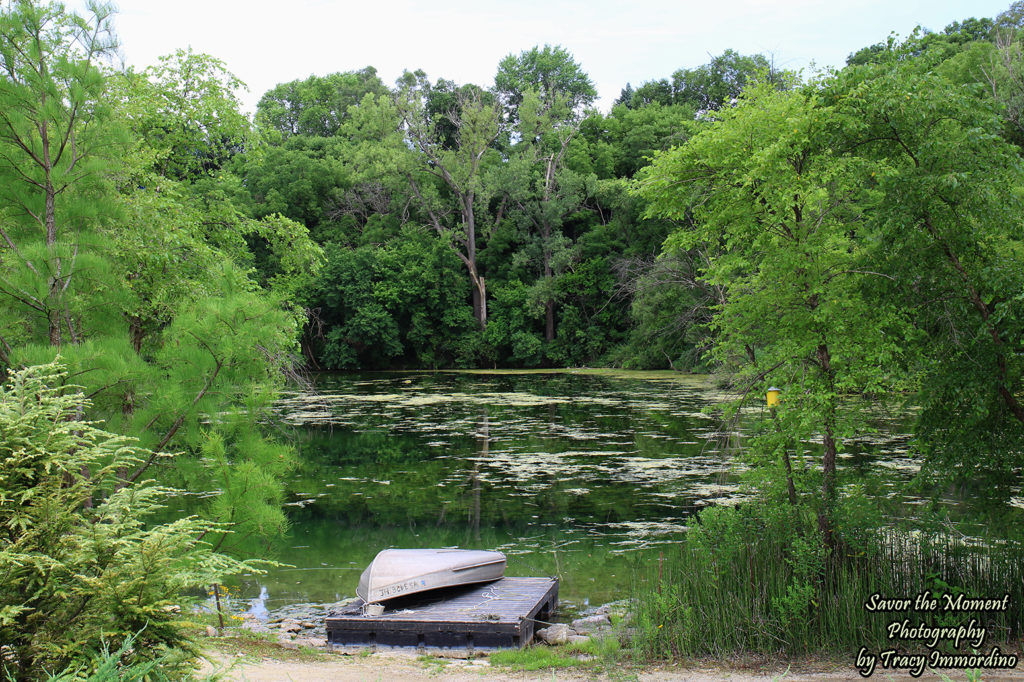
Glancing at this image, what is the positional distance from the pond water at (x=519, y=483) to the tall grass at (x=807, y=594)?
996 millimetres

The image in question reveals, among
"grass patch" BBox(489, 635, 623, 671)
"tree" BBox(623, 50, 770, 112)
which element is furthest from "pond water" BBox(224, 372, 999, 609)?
"tree" BBox(623, 50, 770, 112)

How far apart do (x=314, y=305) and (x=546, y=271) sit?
13286 millimetres

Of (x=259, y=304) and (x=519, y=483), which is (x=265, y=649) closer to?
(x=259, y=304)

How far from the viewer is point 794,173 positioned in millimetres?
7207

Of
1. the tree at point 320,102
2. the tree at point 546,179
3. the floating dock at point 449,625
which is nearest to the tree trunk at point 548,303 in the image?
the tree at point 546,179

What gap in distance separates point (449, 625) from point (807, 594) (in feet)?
10.9

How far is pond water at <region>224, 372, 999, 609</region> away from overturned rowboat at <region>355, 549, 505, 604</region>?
0.79m

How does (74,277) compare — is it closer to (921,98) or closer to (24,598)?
(24,598)

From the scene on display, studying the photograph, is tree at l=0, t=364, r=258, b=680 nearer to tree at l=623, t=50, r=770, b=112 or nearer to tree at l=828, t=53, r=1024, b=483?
tree at l=828, t=53, r=1024, b=483

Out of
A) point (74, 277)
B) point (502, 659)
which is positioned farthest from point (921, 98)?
point (74, 277)

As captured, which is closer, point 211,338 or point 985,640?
point 985,640

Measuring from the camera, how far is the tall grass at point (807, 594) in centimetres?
618

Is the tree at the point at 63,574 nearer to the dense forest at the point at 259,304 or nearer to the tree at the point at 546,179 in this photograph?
the dense forest at the point at 259,304

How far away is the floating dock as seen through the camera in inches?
288
